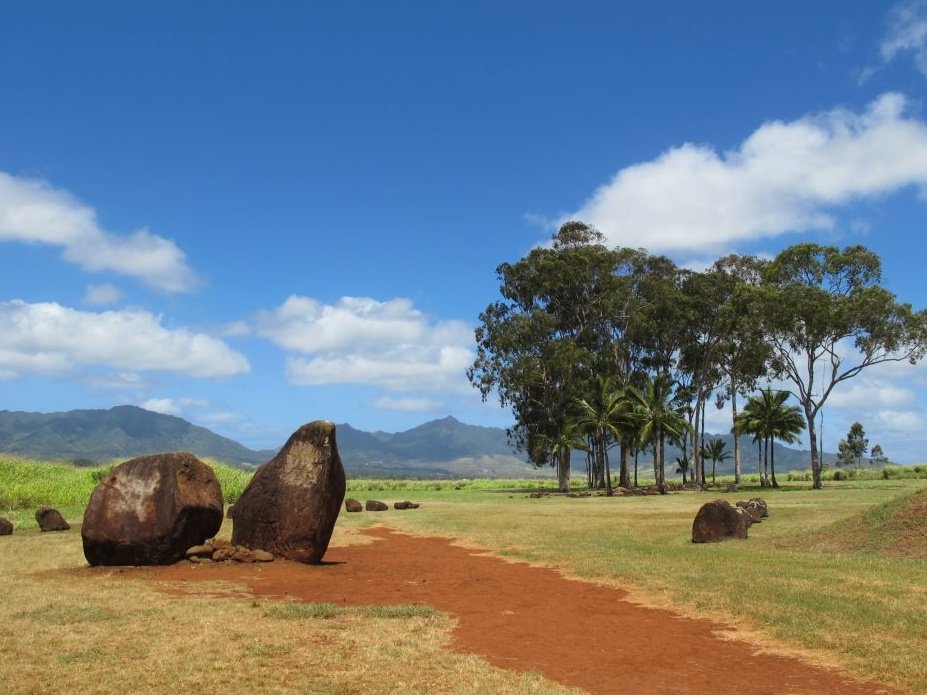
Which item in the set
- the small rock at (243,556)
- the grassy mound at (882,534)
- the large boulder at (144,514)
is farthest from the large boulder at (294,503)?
the grassy mound at (882,534)

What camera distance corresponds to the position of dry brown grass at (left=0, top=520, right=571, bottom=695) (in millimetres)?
8258

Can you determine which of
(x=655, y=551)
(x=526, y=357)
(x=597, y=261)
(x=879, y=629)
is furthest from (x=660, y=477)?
(x=879, y=629)

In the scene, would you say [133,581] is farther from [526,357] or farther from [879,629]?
[526,357]

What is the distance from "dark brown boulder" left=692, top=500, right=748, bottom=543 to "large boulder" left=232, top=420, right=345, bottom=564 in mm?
12050

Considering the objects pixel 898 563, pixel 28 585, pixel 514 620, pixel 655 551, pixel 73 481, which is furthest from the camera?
pixel 73 481

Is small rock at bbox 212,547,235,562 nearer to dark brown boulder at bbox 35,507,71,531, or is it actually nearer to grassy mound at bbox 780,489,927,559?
dark brown boulder at bbox 35,507,71,531

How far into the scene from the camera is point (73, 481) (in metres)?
43.2

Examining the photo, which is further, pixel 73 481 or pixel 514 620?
pixel 73 481

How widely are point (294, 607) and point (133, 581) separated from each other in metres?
5.13

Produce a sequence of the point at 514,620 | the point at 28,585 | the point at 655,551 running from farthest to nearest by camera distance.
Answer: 1. the point at 655,551
2. the point at 28,585
3. the point at 514,620

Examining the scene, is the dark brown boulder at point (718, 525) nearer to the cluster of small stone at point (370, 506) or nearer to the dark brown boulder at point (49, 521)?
the cluster of small stone at point (370, 506)

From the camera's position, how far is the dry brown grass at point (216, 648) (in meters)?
8.26

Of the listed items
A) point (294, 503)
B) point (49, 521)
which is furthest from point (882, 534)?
point (49, 521)

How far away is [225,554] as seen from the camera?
18.0 meters
